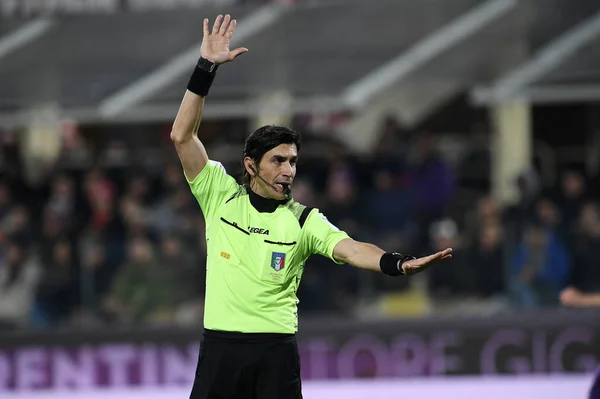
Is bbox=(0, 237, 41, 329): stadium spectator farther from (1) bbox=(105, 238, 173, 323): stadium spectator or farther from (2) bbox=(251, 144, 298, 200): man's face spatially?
(2) bbox=(251, 144, 298, 200): man's face

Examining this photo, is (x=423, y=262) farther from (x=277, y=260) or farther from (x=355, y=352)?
(x=355, y=352)

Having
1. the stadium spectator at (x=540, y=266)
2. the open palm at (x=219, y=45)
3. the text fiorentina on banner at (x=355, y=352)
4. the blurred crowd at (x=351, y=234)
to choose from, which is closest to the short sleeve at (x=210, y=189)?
the open palm at (x=219, y=45)

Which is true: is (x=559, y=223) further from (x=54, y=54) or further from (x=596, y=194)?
(x=54, y=54)

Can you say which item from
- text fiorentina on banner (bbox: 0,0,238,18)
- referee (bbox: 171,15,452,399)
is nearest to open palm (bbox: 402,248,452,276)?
referee (bbox: 171,15,452,399)

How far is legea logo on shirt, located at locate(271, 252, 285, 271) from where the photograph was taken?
221 inches

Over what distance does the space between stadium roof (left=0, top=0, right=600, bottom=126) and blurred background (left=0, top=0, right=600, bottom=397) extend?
20 mm

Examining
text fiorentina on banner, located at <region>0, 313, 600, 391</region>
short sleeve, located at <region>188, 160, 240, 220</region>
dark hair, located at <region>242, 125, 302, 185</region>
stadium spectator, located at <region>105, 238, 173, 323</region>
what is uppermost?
dark hair, located at <region>242, 125, 302, 185</region>

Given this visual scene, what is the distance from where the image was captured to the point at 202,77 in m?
5.66

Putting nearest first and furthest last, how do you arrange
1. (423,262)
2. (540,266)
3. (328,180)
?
(423,262) → (540,266) → (328,180)

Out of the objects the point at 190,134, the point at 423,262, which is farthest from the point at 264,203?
the point at 423,262

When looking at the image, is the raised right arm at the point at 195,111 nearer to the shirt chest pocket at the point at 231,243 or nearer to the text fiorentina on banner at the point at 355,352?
the shirt chest pocket at the point at 231,243

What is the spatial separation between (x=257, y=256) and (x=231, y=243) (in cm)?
14

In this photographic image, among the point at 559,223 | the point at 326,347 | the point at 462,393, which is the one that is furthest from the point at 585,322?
the point at 326,347

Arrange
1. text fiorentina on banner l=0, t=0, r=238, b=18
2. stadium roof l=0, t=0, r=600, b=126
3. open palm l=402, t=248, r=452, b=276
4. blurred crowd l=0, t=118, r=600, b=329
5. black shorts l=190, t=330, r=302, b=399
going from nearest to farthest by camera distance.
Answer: open palm l=402, t=248, r=452, b=276
black shorts l=190, t=330, r=302, b=399
blurred crowd l=0, t=118, r=600, b=329
stadium roof l=0, t=0, r=600, b=126
text fiorentina on banner l=0, t=0, r=238, b=18
